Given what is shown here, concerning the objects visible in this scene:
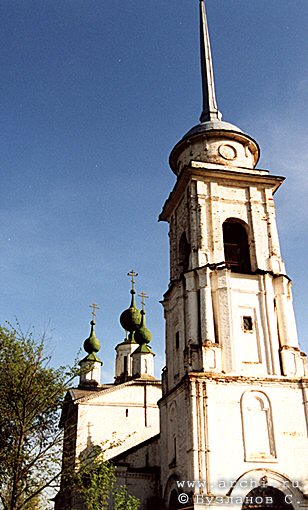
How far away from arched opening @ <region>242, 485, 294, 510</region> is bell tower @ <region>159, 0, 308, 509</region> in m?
0.11

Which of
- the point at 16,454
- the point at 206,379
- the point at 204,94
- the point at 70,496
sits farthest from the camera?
the point at 204,94

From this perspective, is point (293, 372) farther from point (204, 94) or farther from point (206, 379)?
point (204, 94)

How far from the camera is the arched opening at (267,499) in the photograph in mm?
14125

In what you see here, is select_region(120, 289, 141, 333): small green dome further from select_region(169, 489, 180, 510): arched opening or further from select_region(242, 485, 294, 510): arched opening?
select_region(242, 485, 294, 510): arched opening

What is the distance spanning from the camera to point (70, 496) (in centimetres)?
2073

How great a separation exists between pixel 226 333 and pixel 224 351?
1.76 ft

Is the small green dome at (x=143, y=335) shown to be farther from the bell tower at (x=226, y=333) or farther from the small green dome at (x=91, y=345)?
the bell tower at (x=226, y=333)

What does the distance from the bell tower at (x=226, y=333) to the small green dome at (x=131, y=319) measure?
41.4ft

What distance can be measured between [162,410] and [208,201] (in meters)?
6.76

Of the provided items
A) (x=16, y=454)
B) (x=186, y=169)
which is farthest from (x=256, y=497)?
(x=186, y=169)

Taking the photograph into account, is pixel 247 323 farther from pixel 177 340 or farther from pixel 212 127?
pixel 212 127

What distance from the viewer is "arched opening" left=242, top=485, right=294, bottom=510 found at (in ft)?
46.3

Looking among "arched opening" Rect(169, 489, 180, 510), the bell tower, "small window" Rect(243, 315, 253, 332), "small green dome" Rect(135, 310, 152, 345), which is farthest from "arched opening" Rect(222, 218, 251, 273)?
"small green dome" Rect(135, 310, 152, 345)

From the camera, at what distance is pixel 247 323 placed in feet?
54.5
